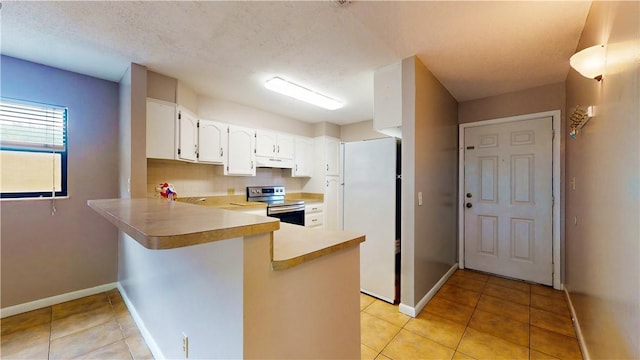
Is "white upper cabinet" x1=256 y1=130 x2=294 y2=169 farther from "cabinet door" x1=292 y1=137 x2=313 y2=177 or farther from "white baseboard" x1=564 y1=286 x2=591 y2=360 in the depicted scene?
"white baseboard" x1=564 y1=286 x2=591 y2=360

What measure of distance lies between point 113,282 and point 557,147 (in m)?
5.34

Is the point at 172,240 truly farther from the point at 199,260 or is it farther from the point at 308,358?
the point at 308,358

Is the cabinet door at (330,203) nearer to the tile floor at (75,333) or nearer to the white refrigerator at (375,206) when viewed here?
the white refrigerator at (375,206)

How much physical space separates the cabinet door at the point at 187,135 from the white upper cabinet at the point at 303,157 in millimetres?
1742

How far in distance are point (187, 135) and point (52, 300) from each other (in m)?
2.09

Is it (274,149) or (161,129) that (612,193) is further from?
(274,149)

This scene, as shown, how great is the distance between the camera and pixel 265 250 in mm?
937

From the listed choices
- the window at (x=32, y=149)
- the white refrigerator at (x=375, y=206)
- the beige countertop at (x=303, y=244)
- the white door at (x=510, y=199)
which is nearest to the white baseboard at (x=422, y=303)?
the white refrigerator at (x=375, y=206)

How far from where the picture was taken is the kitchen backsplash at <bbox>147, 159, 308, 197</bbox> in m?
3.03

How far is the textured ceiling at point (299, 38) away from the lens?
1653 mm

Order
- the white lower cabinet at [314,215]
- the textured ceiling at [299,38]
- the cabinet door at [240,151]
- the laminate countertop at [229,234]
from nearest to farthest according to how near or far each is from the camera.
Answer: the laminate countertop at [229,234] < the textured ceiling at [299,38] < the cabinet door at [240,151] < the white lower cabinet at [314,215]

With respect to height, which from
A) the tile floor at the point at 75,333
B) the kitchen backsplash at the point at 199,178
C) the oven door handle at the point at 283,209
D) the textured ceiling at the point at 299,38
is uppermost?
the textured ceiling at the point at 299,38

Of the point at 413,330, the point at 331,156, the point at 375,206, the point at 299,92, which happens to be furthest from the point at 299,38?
the point at 331,156

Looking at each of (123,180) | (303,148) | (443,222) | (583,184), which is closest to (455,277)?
(443,222)
